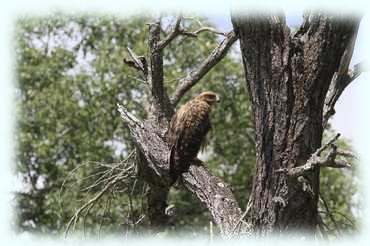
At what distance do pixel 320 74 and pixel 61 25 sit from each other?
9451mm

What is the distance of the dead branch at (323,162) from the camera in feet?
12.6

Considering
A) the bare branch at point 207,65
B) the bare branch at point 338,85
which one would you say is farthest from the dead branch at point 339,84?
the bare branch at point 207,65

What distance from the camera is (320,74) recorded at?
4.26m

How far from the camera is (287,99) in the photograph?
4277 millimetres

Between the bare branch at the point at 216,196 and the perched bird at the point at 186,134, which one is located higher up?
the perched bird at the point at 186,134

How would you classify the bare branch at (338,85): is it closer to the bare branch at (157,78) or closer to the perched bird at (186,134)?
the perched bird at (186,134)

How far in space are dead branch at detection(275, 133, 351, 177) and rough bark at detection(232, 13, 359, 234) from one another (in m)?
0.18

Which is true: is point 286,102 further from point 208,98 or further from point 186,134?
point 208,98

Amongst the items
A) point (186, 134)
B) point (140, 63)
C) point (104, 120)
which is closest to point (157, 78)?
point (140, 63)

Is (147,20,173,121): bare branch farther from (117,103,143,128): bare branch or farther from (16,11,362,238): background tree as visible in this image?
(16,11,362,238): background tree

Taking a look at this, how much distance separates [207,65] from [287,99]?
151 cm

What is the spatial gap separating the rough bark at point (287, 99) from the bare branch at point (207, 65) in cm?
116

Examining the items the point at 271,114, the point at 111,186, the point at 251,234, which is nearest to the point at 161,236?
the point at 251,234

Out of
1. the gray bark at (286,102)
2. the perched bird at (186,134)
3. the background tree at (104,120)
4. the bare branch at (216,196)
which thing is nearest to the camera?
the gray bark at (286,102)
